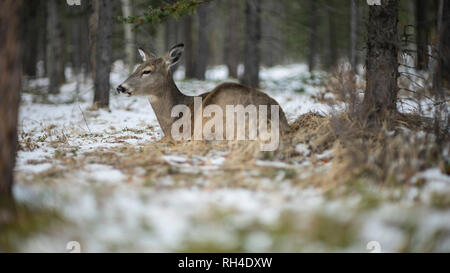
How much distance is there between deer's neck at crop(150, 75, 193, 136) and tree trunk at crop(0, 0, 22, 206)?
319 cm

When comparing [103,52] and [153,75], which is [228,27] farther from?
[153,75]

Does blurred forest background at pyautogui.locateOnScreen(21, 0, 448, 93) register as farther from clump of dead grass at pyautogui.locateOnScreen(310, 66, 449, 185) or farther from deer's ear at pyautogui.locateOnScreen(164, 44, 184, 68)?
clump of dead grass at pyautogui.locateOnScreen(310, 66, 449, 185)

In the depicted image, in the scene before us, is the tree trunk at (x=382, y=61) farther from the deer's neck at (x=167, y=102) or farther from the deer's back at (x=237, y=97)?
the deer's neck at (x=167, y=102)

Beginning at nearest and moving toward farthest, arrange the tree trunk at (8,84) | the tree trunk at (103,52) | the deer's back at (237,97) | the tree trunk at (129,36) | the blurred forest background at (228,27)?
the tree trunk at (8,84)
the deer's back at (237,97)
the tree trunk at (103,52)
the blurred forest background at (228,27)
the tree trunk at (129,36)

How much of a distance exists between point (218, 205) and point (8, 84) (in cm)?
208

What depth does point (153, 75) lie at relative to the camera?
638 cm

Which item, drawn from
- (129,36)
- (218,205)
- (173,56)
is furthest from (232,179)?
(129,36)

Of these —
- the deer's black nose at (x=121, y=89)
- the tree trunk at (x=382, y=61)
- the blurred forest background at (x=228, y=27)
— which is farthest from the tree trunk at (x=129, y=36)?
the tree trunk at (x=382, y=61)


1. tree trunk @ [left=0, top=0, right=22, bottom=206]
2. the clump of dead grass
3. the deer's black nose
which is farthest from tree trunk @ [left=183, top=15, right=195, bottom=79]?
tree trunk @ [left=0, top=0, right=22, bottom=206]

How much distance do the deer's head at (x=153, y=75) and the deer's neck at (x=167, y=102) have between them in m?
0.05

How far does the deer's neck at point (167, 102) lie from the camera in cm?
638

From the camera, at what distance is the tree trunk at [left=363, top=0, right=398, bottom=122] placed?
17.8ft
